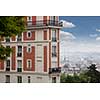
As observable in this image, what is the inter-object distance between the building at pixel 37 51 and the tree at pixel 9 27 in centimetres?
7

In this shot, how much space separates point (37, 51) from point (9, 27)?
0.51 meters

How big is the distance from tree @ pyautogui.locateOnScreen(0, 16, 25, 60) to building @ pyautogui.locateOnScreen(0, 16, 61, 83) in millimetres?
69

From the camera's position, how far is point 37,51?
509 cm

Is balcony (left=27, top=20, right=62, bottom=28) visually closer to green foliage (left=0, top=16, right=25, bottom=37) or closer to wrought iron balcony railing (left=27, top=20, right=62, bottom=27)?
wrought iron balcony railing (left=27, top=20, right=62, bottom=27)

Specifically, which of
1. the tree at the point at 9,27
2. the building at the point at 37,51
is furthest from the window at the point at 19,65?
the tree at the point at 9,27

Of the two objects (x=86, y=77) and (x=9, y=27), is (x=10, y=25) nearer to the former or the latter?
(x=9, y=27)

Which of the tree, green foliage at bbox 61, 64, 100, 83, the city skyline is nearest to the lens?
the tree

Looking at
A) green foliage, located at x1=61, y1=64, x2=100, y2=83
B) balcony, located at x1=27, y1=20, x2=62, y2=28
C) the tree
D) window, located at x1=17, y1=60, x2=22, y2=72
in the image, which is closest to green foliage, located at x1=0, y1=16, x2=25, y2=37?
the tree

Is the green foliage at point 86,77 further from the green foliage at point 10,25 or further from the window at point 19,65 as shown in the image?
the green foliage at point 10,25

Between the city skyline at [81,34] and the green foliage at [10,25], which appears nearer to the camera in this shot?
the green foliage at [10,25]

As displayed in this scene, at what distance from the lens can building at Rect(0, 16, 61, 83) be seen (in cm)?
505

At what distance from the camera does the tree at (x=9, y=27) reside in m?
4.83
